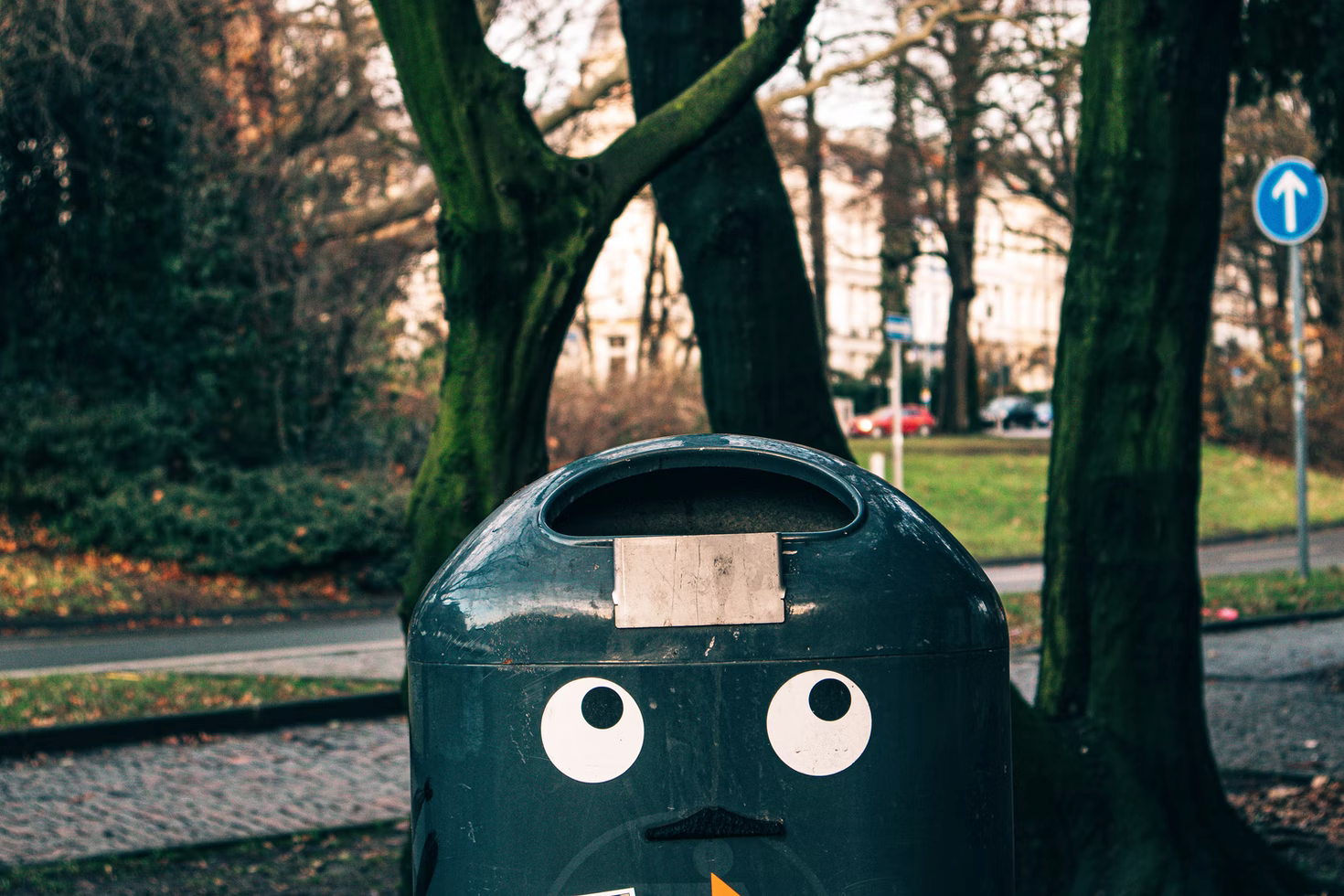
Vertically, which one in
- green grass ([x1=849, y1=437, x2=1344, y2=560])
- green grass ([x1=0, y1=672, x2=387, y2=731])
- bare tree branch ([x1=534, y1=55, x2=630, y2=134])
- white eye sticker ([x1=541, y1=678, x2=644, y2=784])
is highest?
bare tree branch ([x1=534, y1=55, x2=630, y2=134])

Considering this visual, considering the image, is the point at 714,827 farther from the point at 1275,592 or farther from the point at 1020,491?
the point at 1020,491

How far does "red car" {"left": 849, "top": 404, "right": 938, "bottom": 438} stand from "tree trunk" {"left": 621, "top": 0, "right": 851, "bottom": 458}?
36.5 metres

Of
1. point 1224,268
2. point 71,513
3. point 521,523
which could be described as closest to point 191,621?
point 71,513

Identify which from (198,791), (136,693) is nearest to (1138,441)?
(198,791)

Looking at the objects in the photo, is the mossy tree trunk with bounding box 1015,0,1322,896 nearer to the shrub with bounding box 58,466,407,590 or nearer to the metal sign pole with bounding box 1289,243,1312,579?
the metal sign pole with bounding box 1289,243,1312,579

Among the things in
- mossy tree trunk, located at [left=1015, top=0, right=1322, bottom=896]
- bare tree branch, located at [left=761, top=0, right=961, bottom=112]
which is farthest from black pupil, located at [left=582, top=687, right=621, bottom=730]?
bare tree branch, located at [left=761, top=0, right=961, bottom=112]

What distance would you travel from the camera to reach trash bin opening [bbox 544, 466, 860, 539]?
2457 millimetres

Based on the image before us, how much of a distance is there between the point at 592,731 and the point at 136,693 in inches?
270

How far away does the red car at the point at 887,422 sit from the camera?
154ft

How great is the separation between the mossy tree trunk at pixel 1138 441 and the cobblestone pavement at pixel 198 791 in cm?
291

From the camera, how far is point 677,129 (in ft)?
15.2

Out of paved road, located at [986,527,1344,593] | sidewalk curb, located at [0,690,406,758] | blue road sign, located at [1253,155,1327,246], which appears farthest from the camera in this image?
paved road, located at [986,527,1344,593]

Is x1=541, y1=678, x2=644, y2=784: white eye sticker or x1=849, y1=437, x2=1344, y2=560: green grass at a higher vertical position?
x1=541, y1=678, x2=644, y2=784: white eye sticker

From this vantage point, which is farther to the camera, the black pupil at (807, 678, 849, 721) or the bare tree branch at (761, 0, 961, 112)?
the bare tree branch at (761, 0, 961, 112)
